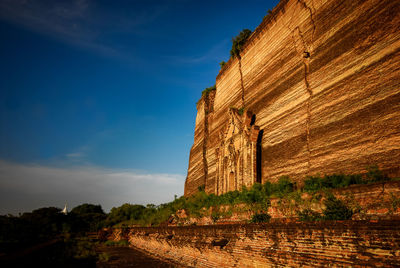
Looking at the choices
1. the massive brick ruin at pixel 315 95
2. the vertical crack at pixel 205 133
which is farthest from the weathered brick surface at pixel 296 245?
the vertical crack at pixel 205 133

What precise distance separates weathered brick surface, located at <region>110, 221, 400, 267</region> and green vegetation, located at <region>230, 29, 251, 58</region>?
13.3 metres

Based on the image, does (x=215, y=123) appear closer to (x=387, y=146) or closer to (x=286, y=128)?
(x=286, y=128)

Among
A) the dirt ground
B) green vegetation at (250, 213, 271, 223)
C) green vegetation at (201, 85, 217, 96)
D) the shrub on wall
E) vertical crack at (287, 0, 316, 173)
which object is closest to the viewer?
the shrub on wall

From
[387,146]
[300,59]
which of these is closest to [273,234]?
[387,146]

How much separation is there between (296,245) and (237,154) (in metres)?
10.8

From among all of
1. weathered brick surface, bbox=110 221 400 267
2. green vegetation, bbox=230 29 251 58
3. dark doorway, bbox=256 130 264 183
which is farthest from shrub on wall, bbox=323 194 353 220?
green vegetation, bbox=230 29 251 58

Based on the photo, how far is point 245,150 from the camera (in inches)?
525

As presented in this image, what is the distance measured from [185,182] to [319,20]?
18.2 meters

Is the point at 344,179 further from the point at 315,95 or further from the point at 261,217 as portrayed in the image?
the point at 315,95

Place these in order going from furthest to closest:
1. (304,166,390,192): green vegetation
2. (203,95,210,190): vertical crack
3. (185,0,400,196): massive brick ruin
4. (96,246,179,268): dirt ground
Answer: (203,95,210,190): vertical crack
(96,246,179,268): dirt ground
(185,0,400,196): massive brick ruin
(304,166,390,192): green vegetation

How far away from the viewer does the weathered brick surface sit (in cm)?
303

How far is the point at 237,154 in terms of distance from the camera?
48.8 feet

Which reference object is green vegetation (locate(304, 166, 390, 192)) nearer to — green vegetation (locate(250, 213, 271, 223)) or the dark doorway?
green vegetation (locate(250, 213, 271, 223))

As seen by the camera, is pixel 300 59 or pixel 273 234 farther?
pixel 300 59
